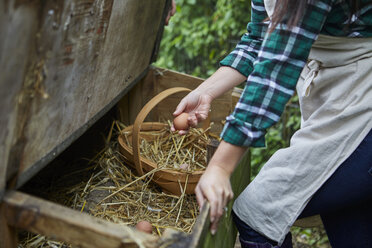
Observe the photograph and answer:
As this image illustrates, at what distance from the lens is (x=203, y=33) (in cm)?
469

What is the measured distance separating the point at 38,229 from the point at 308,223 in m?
1.04

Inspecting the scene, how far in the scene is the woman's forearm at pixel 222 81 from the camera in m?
1.67

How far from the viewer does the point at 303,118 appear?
152cm

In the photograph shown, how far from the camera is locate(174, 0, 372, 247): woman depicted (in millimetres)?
1161

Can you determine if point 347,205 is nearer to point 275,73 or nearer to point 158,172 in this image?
point 275,73

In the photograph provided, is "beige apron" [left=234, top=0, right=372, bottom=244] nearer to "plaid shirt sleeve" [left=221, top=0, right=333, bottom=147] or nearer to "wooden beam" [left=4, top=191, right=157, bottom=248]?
"plaid shirt sleeve" [left=221, top=0, right=333, bottom=147]

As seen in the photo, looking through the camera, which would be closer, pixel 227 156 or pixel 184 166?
pixel 227 156

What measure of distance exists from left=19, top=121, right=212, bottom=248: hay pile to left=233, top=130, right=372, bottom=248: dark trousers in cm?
38

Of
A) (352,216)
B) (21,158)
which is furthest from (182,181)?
(21,158)

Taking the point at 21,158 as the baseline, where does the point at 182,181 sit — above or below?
below

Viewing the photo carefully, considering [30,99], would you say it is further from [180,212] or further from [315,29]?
[180,212]

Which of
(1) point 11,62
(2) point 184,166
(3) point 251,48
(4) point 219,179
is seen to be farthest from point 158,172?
(1) point 11,62

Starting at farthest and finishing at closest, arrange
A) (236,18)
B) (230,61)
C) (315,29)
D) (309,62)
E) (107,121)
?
(236,18) → (107,121) → (230,61) → (309,62) → (315,29)

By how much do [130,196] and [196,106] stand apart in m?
0.52
